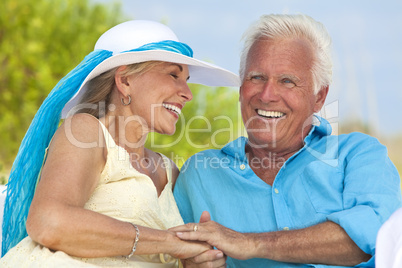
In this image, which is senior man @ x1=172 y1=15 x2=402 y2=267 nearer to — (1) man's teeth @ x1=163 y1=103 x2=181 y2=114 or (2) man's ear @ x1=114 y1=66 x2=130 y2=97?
→ (1) man's teeth @ x1=163 y1=103 x2=181 y2=114

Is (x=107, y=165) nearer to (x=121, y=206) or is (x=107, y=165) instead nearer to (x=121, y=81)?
(x=121, y=206)

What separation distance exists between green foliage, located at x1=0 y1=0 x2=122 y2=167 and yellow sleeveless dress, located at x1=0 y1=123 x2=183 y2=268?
5.99 meters

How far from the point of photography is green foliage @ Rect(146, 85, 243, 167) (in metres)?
7.27

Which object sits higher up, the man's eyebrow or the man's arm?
the man's eyebrow

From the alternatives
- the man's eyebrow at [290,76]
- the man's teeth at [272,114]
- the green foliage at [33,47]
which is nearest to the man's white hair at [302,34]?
the man's eyebrow at [290,76]

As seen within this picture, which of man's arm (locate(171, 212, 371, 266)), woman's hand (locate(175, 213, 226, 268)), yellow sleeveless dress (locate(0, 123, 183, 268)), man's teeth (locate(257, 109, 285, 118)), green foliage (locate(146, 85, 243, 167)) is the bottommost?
green foliage (locate(146, 85, 243, 167))

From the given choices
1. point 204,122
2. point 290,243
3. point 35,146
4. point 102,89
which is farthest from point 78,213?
point 204,122

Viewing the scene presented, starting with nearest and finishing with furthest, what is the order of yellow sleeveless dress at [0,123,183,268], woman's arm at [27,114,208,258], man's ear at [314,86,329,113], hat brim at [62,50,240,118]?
woman's arm at [27,114,208,258] → yellow sleeveless dress at [0,123,183,268] → hat brim at [62,50,240,118] → man's ear at [314,86,329,113]

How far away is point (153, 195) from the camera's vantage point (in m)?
2.22

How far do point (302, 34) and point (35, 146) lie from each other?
138 centimetres

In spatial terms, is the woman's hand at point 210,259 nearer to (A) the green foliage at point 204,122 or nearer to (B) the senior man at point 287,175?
(B) the senior man at point 287,175

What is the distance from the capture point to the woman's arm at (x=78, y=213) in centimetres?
178

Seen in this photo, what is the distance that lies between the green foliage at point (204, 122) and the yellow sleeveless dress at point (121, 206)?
4.97 m

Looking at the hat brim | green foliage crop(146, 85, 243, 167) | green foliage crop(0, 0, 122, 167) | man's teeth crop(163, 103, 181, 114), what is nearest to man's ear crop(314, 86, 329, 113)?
the hat brim
